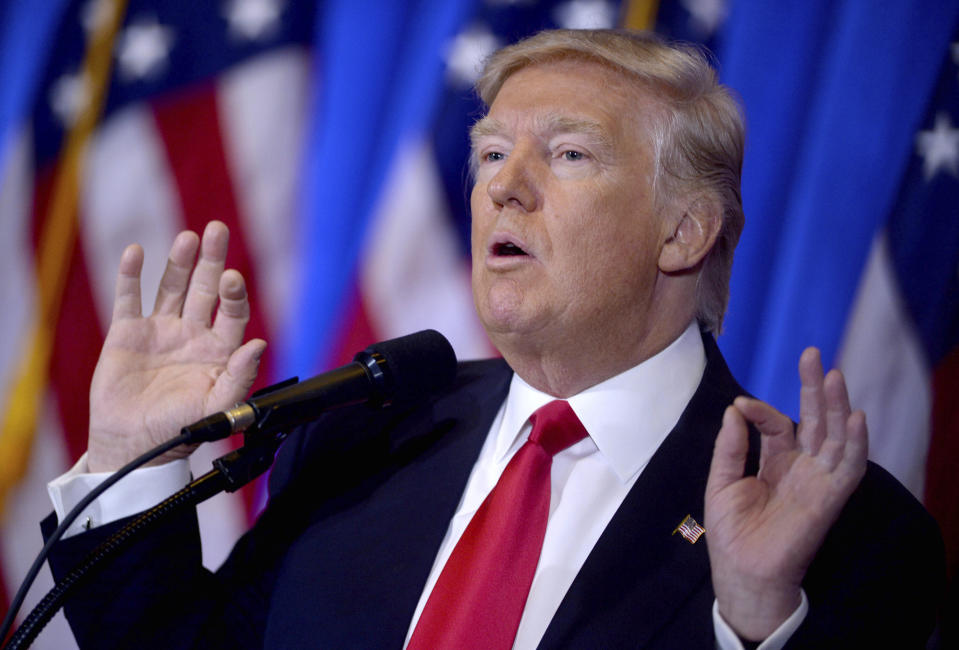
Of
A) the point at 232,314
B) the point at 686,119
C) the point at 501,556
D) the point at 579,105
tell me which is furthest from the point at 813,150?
the point at 232,314

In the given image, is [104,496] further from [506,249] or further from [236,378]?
[506,249]

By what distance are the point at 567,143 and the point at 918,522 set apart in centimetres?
79

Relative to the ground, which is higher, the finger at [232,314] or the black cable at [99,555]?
the finger at [232,314]

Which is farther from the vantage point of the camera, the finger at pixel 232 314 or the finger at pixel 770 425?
the finger at pixel 232 314

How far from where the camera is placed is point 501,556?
1.24 metres

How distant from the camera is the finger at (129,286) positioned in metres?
1.34

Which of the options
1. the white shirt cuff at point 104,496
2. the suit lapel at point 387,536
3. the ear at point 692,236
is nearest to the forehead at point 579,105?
the ear at point 692,236

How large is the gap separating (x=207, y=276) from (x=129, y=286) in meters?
0.12

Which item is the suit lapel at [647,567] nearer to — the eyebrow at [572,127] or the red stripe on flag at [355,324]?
the eyebrow at [572,127]

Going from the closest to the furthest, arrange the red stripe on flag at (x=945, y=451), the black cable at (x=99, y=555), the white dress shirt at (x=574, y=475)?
the black cable at (x=99, y=555) → the white dress shirt at (x=574, y=475) → the red stripe on flag at (x=945, y=451)

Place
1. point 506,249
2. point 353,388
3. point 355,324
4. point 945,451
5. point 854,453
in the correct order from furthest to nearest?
1. point 355,324
2. point 945,451
3. point 506,249
4. point 353,388
5. point 854,453

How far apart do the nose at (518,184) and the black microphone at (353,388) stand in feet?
0.88

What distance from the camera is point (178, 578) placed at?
1354 mm

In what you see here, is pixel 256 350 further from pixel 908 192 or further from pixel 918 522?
pixel 908 192
